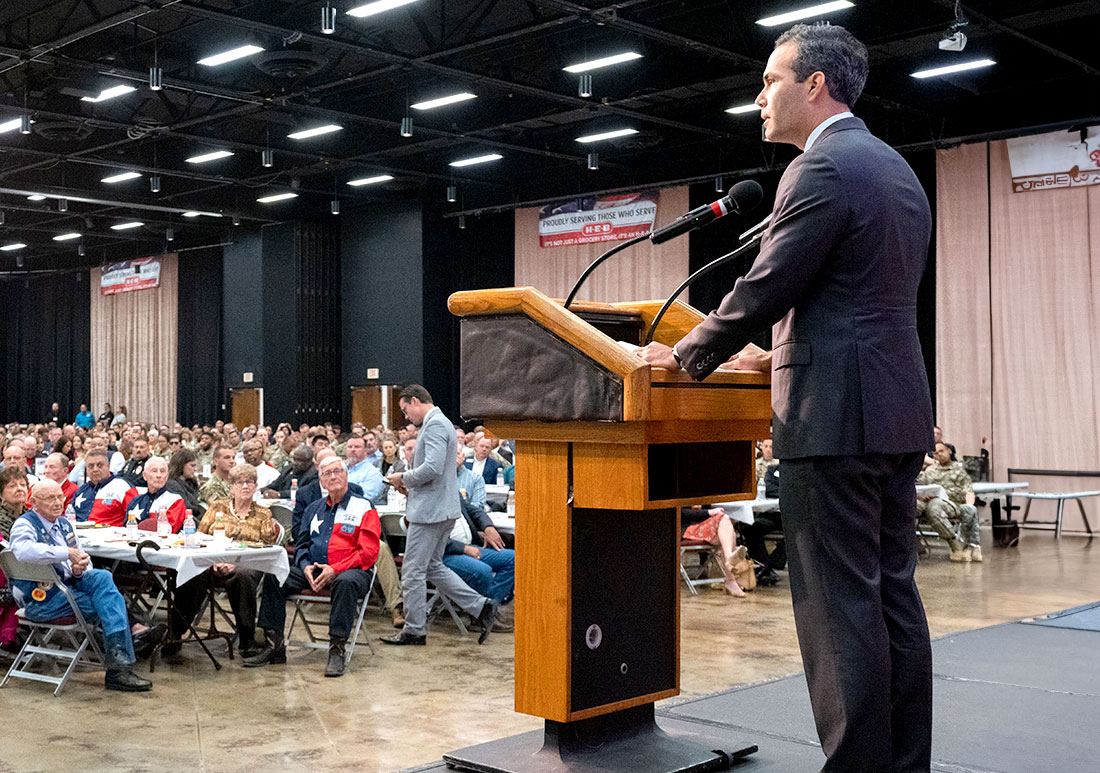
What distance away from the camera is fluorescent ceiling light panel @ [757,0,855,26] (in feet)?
35.9

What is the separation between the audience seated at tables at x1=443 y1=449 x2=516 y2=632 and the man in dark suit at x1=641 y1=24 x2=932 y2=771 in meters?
4.96

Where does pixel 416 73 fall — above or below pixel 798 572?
above

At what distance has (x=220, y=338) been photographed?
25016 millimetres

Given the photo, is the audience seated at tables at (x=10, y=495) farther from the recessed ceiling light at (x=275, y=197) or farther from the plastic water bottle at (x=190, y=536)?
the recessed ceiling light at (x=275, y=197)

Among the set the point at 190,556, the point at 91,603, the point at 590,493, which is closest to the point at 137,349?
the point at 190,556

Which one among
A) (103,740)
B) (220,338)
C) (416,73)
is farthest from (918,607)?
(220,338)

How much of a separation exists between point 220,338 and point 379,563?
18.4m

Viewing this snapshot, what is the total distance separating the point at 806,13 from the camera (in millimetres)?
11320

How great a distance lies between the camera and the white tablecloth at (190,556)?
6164 mm

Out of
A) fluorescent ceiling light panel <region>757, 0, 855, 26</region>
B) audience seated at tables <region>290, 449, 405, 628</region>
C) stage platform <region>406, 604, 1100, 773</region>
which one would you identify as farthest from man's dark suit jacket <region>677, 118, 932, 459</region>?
fluorescent ceiling light panel <region>757, 0, 855, 26</region>

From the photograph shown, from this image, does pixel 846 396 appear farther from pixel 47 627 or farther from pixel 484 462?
pixel 484 462

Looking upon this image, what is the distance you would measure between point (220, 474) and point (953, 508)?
683 cm

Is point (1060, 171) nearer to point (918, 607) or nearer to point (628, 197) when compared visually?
point (628, 197)

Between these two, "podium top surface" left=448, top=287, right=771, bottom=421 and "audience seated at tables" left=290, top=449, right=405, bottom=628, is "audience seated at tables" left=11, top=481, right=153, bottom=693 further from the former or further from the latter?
"podium top surface" left=448, top=287, right=771, bottom=421
